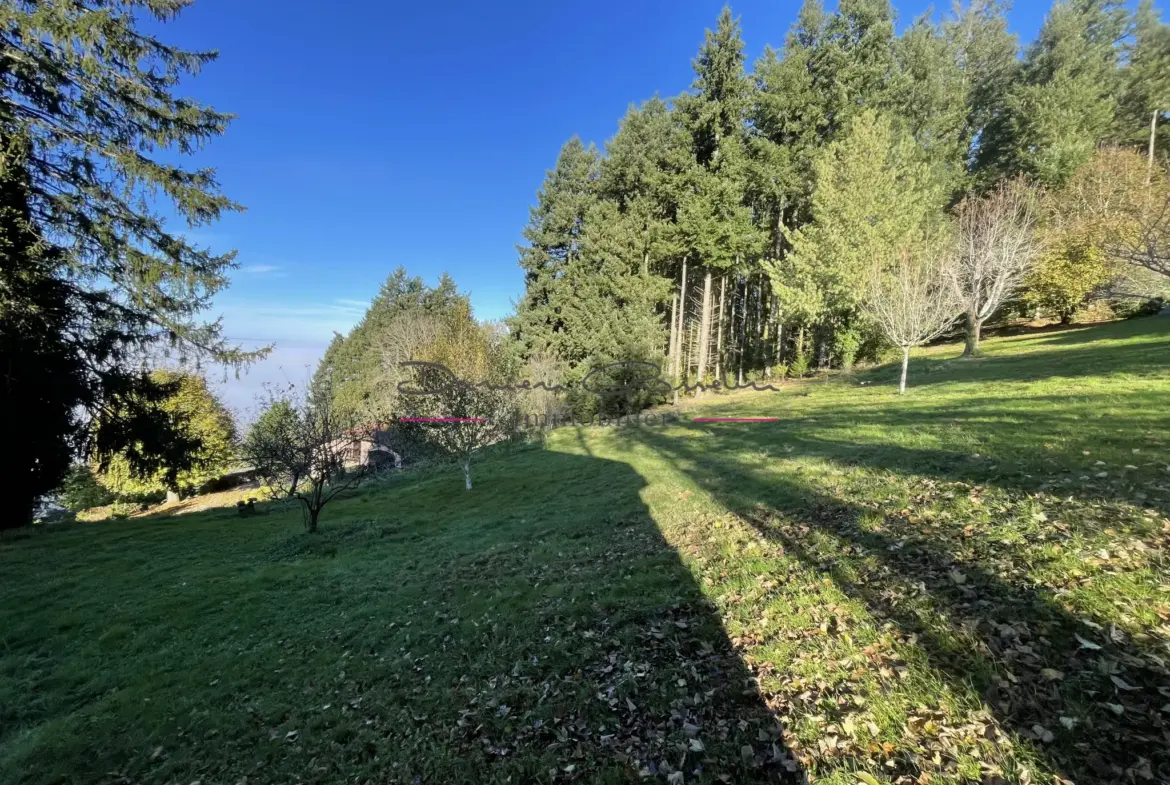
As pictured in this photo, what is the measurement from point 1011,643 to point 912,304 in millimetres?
15325

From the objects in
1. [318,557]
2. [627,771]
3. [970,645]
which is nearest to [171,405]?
[318,557]

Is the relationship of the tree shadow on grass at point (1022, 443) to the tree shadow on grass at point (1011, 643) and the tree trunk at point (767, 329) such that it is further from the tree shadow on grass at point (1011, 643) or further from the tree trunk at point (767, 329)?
the tree trunk at point (767, 329)

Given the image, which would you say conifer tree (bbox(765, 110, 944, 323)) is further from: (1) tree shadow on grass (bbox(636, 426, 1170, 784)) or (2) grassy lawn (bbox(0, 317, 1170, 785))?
(1) tree shadow on grass (bbox(636, 426, 1170, 784))

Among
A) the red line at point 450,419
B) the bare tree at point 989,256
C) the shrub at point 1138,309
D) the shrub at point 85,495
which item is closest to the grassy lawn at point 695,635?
the red line at point 450,419

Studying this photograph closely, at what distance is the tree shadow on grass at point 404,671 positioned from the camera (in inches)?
132

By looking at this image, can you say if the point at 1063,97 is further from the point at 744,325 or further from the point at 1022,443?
the point at 1022,443

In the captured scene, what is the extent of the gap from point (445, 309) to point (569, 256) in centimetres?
1726

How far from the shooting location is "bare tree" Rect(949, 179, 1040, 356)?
17.9 metres

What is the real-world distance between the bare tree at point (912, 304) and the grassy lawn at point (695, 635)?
5.82m

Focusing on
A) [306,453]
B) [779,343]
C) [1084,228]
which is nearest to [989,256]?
[1084,228]

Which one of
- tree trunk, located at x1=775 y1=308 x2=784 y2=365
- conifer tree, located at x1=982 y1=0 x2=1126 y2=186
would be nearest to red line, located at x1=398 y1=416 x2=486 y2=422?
tree trunk, located at x1=775 y1=308 x2=784 y2=365

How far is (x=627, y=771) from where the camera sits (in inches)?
118

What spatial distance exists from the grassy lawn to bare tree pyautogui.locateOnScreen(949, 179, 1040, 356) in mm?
9952

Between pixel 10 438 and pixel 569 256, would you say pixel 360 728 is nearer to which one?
pixel 10 438
